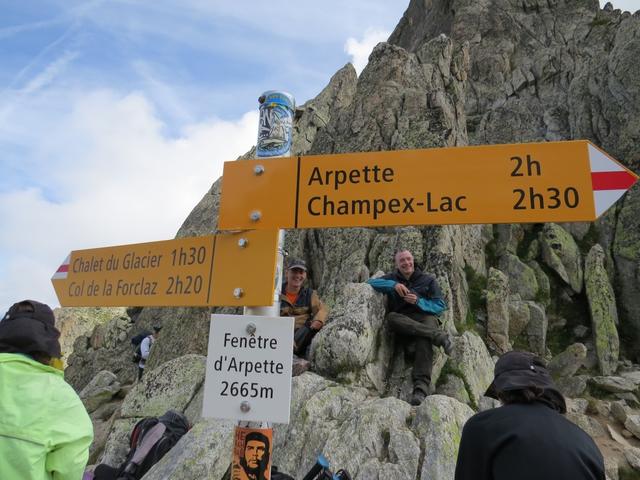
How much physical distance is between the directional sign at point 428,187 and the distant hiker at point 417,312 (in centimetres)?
600

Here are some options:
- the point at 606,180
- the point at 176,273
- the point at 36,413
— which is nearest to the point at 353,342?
the point at 176,273

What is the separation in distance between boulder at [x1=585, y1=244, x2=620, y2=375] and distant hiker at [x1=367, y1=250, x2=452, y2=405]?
12187 millimetres

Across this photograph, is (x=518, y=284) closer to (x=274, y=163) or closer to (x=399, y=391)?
(x=399, y=391)

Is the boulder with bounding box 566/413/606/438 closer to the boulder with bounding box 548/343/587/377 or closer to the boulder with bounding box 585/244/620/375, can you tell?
the boulder with bounding box 548/343/587/377

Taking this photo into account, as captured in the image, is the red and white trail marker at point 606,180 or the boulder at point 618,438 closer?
the red and white trail marker at point 606,180

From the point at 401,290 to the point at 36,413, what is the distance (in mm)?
7642

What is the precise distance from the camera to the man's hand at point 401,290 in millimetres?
9508

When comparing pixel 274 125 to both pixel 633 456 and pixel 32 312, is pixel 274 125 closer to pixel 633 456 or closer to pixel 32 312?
pixel 32 312

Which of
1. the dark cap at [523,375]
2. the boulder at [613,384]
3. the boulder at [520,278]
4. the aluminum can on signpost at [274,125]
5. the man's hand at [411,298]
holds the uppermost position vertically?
the boulder at [520,278]

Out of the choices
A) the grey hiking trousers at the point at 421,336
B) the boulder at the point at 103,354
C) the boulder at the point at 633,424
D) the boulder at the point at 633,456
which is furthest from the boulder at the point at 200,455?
the boulder at the point at 103,354

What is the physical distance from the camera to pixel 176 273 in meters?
3.96

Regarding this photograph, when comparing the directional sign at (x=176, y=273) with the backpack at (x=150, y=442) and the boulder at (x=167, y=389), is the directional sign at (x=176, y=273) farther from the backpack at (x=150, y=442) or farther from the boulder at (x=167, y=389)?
the boulder at (x=167, y=389)

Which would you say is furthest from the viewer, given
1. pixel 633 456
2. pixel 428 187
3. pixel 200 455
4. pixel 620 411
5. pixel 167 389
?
pixel 620 411

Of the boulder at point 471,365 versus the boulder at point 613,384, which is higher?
the boulder at point 471,365
